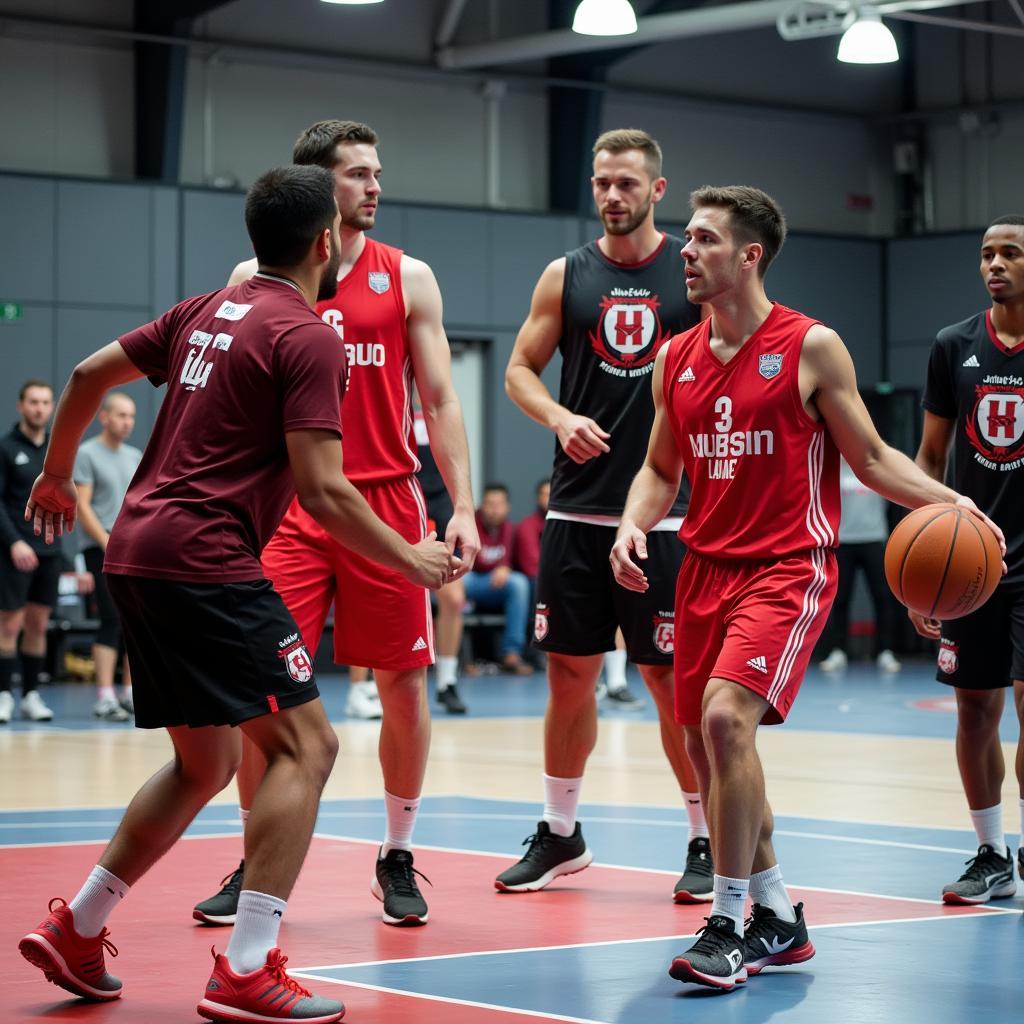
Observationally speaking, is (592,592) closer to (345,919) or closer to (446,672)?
(345,919)

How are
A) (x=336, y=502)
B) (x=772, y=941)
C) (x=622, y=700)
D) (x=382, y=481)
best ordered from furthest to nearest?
1. (x=622, y=700)
2. (x=382, y=481)
3. (x=772, y=941)
4. (x=336, y=502)

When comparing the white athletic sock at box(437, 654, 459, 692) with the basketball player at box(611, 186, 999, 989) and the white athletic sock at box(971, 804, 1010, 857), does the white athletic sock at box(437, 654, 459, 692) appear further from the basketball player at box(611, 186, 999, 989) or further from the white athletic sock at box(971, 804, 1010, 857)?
the basketball player at box(611, 186, 999, 989)

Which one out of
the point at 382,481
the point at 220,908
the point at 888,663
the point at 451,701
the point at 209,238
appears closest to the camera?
the point at 220,908

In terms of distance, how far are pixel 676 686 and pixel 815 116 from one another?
53.3 feet

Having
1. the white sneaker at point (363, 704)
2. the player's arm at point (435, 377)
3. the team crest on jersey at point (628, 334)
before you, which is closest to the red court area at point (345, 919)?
the player's arm at point (435, 377)

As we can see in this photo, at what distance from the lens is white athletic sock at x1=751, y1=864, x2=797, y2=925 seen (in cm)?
493

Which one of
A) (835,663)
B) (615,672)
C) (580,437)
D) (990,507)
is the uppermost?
(580,437)

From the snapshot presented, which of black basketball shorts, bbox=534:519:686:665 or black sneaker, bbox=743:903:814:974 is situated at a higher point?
black basketball shorts, bbox=534:519:686:665

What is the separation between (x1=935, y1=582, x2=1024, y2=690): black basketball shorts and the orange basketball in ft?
2.67

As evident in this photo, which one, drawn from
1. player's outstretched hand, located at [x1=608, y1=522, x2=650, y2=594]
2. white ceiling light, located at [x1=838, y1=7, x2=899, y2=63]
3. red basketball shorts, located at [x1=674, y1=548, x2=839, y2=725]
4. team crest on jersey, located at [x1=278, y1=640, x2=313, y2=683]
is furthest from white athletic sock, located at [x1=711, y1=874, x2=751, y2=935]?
white ceiling light, located at [x1=838, y1=7, x2=899, y2=63]

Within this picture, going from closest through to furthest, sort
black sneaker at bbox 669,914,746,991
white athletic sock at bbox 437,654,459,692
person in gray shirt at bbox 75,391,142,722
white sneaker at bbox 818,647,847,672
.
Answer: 1. black sneaker at bbox 669,914,746,991
2. person in gray shirt at bbox 75,391,142,722
3. white athletic sock at bbox 437,654,459,692
4. white sneaker at bbox 818,647,847,672

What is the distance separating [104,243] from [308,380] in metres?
12.4

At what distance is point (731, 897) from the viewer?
186 inches

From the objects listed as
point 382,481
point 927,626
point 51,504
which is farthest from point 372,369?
point 927,626
